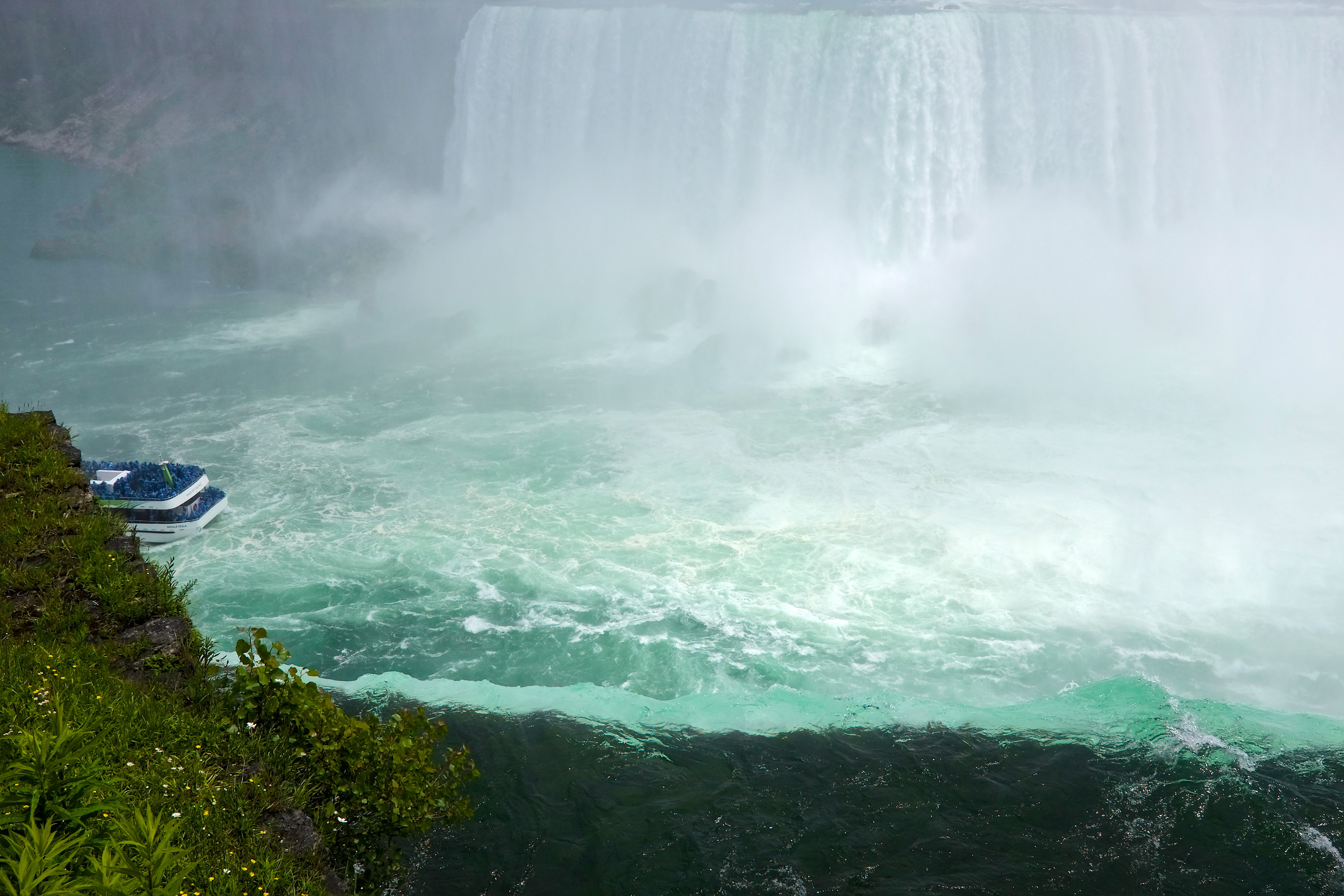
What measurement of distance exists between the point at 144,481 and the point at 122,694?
33.7ft

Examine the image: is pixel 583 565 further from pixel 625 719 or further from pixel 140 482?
pixel 140 482

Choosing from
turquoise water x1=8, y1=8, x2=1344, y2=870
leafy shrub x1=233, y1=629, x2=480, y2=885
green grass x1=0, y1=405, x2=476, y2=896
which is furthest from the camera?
turquoise water x1=8, y1=8, x2=1344, y2=870

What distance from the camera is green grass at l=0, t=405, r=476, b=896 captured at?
14.3ft

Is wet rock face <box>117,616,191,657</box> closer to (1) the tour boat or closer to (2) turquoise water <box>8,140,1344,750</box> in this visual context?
(2) turquoise water <box>8,140,1344,750</box>

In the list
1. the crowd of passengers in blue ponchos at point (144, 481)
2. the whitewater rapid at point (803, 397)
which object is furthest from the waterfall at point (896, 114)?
the crowd of passengers in blue ponchos at point (144, 481)

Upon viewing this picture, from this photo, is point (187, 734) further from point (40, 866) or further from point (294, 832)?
point (40, 866)

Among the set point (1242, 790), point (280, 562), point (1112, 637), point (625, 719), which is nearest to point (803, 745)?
point (625, 719)

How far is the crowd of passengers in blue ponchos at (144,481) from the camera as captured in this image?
1395 centimetres

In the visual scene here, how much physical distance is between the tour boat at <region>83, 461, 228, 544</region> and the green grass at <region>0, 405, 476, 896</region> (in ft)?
24.4

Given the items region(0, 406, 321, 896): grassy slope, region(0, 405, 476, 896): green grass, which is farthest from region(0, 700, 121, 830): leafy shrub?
region(0, 406, 321, 896): grassy slope

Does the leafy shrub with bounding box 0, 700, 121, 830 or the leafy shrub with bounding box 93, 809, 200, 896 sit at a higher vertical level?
the leafy shrub with bounding box 0, 700, 121, 830

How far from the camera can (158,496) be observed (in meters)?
14.0

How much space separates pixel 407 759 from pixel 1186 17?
27.3m

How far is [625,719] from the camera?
351 inches
